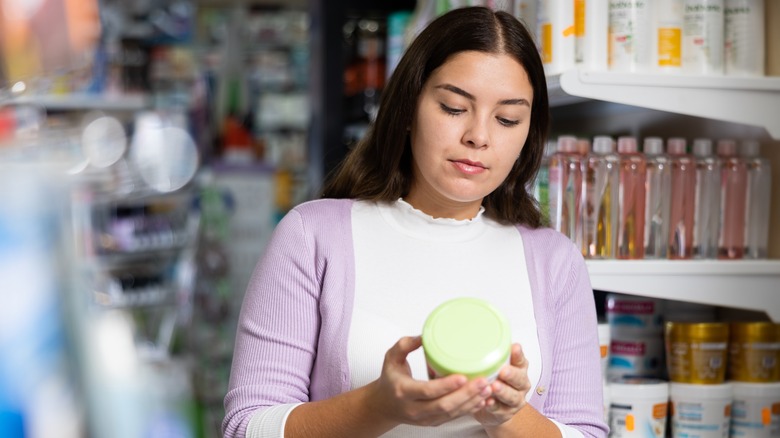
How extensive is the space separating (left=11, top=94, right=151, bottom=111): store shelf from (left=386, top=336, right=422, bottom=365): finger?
4.66 metres

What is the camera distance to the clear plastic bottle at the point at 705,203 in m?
2.23

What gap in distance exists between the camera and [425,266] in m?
1.79

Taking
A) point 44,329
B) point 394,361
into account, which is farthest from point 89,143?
point 394,361

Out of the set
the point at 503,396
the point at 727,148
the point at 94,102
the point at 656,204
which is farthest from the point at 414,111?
the point at 94,102

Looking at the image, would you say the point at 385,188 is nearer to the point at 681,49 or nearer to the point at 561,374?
the point at 561,374

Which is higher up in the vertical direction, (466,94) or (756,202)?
(466,94)

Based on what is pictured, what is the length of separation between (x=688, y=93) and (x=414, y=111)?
660 mm

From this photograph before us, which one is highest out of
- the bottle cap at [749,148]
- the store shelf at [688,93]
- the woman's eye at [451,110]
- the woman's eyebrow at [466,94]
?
the woman's eyebrow at [466,94]

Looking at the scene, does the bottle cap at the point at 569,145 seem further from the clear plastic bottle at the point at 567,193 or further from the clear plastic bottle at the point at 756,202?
the clear plastic bottle at the point at 756,202

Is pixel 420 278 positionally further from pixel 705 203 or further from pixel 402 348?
pixel 705 203

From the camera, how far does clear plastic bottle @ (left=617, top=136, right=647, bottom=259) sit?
220 centimetres

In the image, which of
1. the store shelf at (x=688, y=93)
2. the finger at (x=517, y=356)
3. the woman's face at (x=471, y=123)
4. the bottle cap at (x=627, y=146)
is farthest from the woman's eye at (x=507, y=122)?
the bottle cap at (x=627, y=146)

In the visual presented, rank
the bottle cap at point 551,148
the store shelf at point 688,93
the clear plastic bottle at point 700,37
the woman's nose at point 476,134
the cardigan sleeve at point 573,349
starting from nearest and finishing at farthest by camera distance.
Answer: the woman's nose at point 476,134
the cardigan sleeve at point 573,349
the store shelf at point 688,93
the clear plastic bottle at point 700,37
the bottle cap at point 551,148

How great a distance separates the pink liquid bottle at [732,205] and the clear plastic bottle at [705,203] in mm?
14
